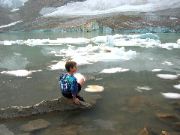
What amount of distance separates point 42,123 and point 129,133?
2049 millimetres

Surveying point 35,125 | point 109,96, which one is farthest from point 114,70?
point 35,125

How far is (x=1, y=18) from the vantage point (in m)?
95.5

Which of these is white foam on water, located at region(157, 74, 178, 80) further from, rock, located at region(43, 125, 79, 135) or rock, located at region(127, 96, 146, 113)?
rock, located at region(43, 125, 79, 135)

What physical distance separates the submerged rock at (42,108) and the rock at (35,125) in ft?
2.06

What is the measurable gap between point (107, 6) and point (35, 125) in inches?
3420

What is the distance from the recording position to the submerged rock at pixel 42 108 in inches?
368

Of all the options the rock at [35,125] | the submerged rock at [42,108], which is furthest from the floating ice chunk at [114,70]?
the rock at [35,125]

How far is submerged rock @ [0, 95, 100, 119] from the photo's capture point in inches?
368

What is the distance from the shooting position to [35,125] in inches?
336

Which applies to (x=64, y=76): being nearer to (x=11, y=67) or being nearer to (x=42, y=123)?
(x=42, y=123)

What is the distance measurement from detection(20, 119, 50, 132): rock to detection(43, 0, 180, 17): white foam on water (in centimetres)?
7610

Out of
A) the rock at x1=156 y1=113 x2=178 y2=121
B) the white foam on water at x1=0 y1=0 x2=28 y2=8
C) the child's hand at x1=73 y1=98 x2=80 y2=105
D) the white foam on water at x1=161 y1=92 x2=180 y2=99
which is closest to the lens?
the rock at x1=156 y1=113 x2=178 y2=121

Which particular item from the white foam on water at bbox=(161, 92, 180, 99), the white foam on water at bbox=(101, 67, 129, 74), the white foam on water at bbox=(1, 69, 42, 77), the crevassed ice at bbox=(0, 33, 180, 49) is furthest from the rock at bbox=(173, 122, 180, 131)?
the crevassed ice at bbox=(0, 33, 180, 49)

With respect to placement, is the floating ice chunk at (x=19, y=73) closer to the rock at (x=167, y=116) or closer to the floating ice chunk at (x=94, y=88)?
the floating ice chunk at (x=94, y=88)
